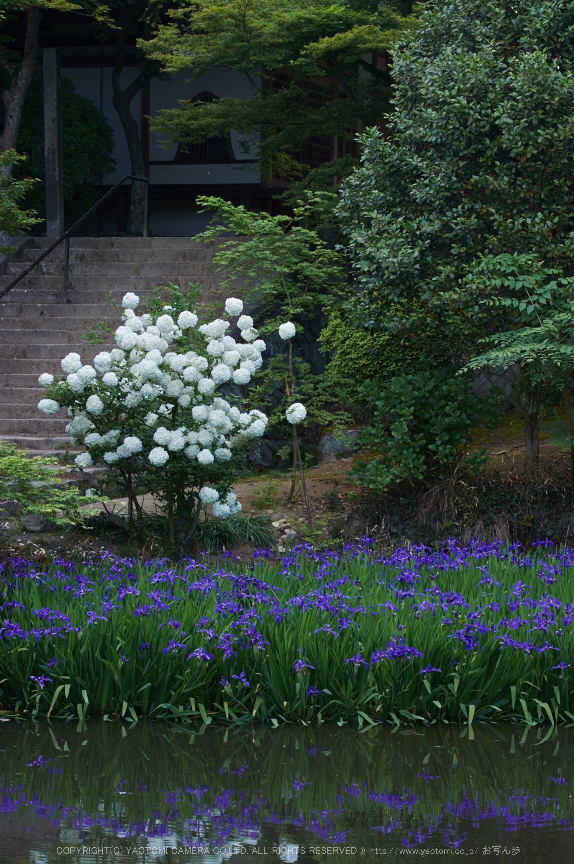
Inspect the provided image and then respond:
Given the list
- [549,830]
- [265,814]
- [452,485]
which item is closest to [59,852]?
[265,814]

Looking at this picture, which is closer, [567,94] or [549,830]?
[549,830]

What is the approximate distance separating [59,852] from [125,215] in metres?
17.1

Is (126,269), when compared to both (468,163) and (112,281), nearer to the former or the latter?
(112,281)

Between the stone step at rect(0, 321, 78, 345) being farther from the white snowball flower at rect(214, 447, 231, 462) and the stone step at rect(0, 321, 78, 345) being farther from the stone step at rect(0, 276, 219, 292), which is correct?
the white snowball flower at rect(214, 447, 231, 462)

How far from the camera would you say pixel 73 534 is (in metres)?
8.40

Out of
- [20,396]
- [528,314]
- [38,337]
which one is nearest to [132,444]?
[528,314]

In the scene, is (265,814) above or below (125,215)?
below

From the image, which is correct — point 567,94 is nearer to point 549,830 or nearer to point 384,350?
point 384,350

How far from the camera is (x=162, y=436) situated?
284 inches

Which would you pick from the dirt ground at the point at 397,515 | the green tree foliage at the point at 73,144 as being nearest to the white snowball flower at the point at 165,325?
the dirt ground at the point at 397,515

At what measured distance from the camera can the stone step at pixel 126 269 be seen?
535 inches

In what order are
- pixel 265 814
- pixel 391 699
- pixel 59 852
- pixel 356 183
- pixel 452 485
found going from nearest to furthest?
1. pixel 59 852
2. pixel 265 814
3. pixel 391 699
4. pixel 452 485
5. pixel 356 183

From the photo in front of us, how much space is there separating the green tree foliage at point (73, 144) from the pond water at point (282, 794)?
1461 cm

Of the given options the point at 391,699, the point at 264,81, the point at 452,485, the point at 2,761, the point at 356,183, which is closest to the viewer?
the point at 2,761
